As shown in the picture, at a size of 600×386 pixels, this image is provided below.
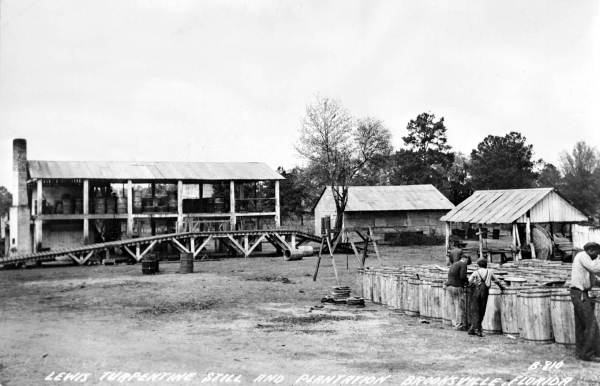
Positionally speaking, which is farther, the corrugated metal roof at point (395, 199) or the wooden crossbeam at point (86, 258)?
the corrugated metal roof at point (395, 199)

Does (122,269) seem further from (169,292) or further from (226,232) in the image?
(169,292)

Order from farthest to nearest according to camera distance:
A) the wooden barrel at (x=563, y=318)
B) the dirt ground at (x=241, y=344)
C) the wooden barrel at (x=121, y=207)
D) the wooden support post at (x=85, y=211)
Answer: the wooden barrel at (x=121, y=207) → the wooden support post at (x=85, y=211) → the wooden barrel at (x=563, y=318) → the dirt ground at (x=241, y=344)

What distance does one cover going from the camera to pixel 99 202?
38062 mm

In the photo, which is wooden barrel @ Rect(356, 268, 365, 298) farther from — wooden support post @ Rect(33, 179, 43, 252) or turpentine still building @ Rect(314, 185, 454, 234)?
turpentine still building @ Rect(314, 185, 454, 234)

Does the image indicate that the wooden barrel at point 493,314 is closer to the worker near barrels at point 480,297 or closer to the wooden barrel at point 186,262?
the worker near barrels at point 480,297

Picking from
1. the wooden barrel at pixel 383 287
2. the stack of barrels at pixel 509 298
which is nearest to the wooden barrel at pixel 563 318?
the stack of barrels at pixel 509 298

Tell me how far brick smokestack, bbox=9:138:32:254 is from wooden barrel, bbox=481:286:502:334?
31.0 metres

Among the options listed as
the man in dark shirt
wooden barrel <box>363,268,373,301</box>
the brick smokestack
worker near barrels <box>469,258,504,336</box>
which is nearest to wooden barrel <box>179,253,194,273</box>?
wooden barrel <box>363,268,373,301</box>

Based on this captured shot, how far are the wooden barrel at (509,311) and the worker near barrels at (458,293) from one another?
90 cm

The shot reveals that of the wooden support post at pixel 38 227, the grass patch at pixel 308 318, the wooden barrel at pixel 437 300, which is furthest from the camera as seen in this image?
the wooden support post at pixel 38 227

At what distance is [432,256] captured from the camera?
118 ft

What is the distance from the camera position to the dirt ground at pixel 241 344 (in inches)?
347

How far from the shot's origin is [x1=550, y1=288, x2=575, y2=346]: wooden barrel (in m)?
10.6

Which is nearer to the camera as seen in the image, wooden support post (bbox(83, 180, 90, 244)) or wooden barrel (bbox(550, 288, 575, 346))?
wooden barrel (bbox(550, 288, 575, 346))
